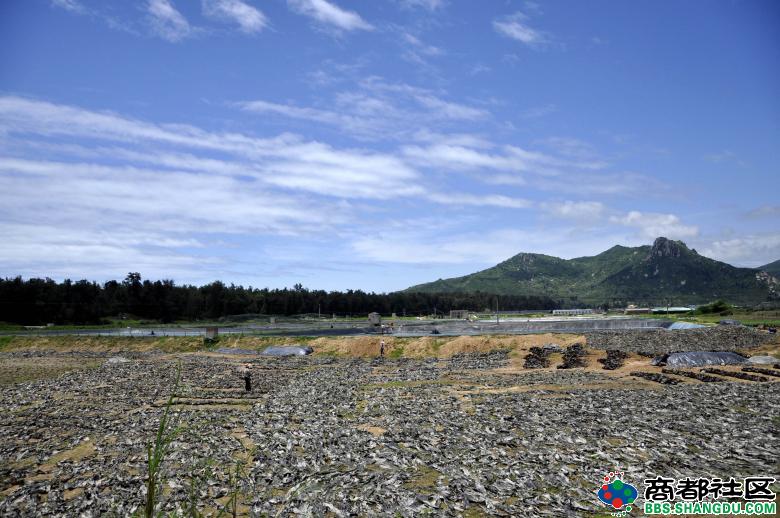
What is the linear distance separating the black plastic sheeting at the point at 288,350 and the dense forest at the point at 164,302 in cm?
6872

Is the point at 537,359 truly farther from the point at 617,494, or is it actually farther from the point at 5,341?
the point at 5,341

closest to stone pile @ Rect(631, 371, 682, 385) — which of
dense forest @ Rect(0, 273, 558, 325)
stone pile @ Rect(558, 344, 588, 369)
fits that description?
stone pile @ Rect(558, 344, 588, 369)

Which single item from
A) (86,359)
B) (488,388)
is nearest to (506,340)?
(488,388)

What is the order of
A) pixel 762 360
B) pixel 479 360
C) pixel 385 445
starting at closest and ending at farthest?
pixel 385 445, pixel 762 360, pixel 479 360

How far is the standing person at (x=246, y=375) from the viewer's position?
33.9 m

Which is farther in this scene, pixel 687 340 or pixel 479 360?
pixel 687 340

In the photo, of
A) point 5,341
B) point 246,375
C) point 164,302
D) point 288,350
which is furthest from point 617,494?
point 164,302

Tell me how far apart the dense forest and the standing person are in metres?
81.1

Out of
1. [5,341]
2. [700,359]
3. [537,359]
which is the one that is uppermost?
[5,341]

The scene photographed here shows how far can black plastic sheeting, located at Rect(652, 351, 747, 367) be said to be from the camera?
43344mm

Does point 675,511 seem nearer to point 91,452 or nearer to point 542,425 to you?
point 542,425

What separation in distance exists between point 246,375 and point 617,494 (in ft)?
86.4

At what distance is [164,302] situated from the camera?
128m

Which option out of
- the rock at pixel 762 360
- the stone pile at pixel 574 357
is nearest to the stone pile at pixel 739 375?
the rock at pixel 762 360
